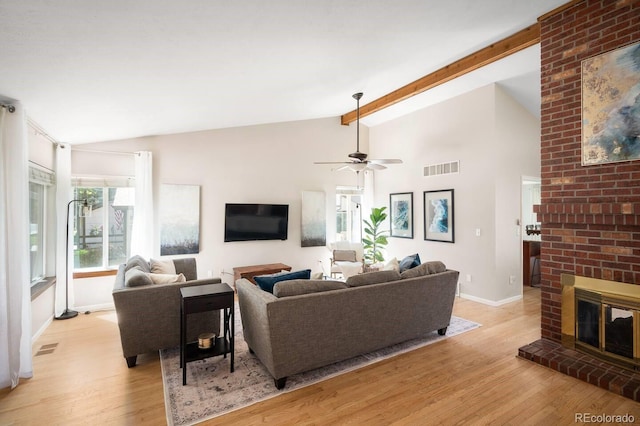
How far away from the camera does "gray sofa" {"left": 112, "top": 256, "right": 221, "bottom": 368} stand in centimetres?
279

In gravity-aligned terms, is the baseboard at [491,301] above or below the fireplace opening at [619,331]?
below

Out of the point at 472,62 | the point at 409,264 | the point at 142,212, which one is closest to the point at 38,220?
the point at 142,212

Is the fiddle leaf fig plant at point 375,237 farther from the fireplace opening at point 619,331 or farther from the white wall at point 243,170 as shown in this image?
the fireplace opening at point 619,331

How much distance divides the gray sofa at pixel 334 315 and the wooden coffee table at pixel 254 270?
2.17 m

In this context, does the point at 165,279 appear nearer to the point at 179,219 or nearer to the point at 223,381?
the point at 223,381

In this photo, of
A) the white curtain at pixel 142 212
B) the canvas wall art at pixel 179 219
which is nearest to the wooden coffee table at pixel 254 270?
the canvas wall art at pixel 179 219

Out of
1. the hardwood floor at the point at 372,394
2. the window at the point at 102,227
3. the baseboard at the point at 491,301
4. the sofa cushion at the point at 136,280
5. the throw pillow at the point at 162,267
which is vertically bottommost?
the hardwood floor at the point at 372,394

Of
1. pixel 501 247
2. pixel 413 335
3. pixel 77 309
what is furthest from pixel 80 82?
pixel 501 247

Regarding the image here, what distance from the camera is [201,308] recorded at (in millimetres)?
2643

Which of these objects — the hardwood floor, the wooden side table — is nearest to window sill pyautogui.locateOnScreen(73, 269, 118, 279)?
the hardwood floor

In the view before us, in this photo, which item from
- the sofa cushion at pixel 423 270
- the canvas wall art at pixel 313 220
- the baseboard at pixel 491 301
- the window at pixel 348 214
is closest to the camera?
the sofa cushion at pixel 423 270

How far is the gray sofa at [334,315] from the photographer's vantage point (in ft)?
8.11

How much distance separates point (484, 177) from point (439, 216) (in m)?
1.05

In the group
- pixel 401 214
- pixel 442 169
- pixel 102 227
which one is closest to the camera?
pixel 102 227
